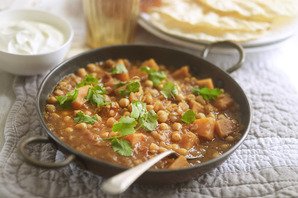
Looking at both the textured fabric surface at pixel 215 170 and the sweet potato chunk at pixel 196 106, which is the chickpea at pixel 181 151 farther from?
the sweet potato chunk at pixel 196 106

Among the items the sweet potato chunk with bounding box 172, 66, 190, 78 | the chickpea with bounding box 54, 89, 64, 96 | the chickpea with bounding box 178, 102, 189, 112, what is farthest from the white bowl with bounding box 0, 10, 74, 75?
the chickpea with bounding box 178, 102, 189, 112

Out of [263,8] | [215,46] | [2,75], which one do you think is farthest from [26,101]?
[263,8]

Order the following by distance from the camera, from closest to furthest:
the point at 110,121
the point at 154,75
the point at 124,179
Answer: the point at 124,179 < the point at 110,121 < the point at 154,75

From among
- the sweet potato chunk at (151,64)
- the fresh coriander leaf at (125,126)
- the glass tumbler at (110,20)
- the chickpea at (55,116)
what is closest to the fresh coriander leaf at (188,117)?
the fresh coriander leaf at (125,126)

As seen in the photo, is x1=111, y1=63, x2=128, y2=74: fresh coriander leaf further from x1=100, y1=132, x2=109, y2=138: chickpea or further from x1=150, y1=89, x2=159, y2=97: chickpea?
x1=100, y1=132, x2=109, y2=138: chickpea

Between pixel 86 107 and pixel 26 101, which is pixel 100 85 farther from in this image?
pixel 26 101

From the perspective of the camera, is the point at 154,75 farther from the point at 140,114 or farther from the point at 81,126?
the point at 81,126

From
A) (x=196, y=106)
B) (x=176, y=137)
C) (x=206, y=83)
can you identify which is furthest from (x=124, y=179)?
(x=206, y=83)
